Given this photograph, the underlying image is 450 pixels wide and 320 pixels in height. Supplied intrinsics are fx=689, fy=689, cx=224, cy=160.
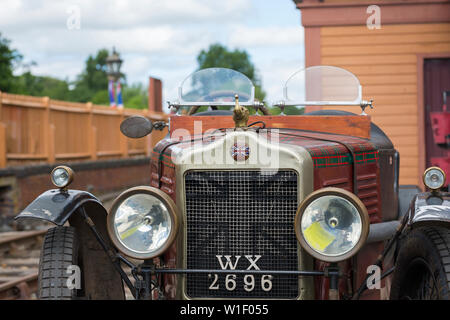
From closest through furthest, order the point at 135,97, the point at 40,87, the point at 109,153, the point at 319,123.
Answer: the point at 319,123, the point at 109,153, the point at 40,87, the point at 135,97

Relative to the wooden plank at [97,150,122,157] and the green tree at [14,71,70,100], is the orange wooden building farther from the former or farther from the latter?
the green tree at [14,71,70,100]

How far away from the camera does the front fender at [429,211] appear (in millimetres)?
3393

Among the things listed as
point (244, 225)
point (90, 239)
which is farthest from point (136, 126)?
point (244, 225)

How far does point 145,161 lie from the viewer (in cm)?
2197

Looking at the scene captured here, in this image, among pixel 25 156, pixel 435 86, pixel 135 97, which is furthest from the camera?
pixel 135 97

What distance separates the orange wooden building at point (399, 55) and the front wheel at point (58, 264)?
6.48m

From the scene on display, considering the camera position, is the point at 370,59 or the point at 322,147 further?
the point at 370,59

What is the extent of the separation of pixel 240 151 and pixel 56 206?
106cm

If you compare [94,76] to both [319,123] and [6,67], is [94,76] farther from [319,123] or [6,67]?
[319,123]

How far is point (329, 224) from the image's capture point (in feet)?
11.2

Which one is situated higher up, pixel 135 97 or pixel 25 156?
pixel 135 97

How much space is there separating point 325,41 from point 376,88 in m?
0.99
